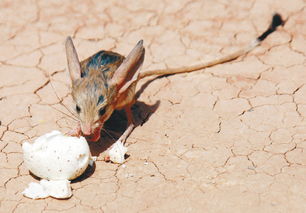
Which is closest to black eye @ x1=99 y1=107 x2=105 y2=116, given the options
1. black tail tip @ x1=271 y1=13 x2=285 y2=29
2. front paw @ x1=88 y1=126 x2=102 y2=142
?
front paw @ x1=88 y1=126 x2=102 y2=142

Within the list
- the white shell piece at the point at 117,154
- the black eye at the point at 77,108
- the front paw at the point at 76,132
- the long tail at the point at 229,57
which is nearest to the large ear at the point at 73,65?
the black eye at the point at 77,108

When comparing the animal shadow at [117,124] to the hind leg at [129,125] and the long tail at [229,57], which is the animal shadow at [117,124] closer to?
the hind leg at [129,125]

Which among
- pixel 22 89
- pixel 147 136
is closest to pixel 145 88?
pixel 147 136

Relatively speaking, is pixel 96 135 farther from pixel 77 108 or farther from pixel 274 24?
pixel 274 24

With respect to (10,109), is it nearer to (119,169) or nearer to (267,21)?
(119,169)

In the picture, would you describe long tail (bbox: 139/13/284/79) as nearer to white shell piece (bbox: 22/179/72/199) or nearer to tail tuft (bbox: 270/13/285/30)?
tail tuft (bbox: 270/13/285/30)
